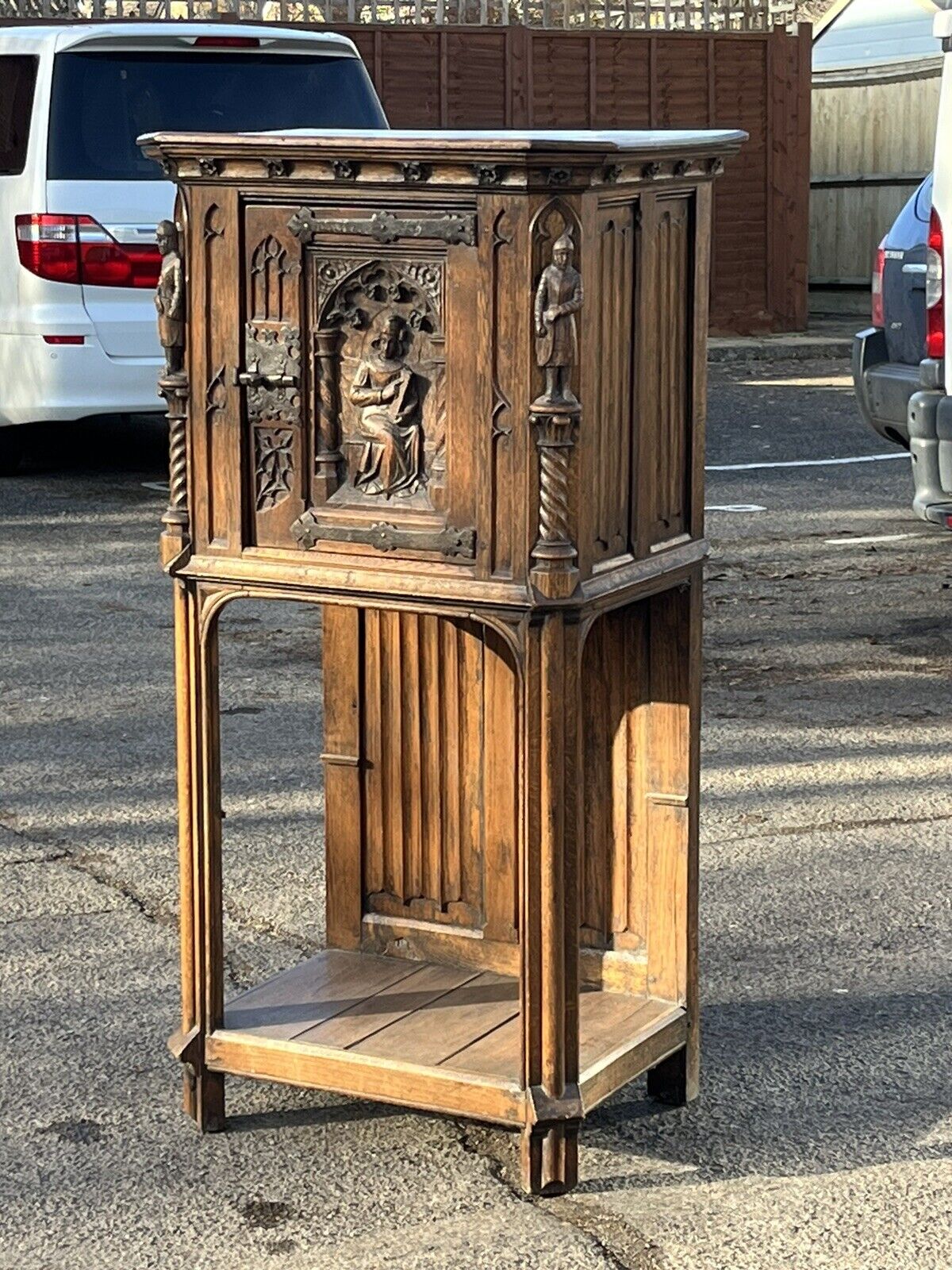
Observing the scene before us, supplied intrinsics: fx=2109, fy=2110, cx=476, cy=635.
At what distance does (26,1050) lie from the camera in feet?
13.1

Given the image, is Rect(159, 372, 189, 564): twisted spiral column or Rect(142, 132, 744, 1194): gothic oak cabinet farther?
Rect(159, 372, 189, 564): twisted spiral column

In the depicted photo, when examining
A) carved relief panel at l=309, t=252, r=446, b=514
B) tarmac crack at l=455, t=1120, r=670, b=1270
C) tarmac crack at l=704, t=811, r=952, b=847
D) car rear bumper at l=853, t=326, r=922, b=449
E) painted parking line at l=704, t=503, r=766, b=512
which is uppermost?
carved relief panel at l=309, t=252, r=446, b=514

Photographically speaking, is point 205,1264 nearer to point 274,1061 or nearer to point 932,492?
point 274,1061

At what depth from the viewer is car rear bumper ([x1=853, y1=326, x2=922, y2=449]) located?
790cm

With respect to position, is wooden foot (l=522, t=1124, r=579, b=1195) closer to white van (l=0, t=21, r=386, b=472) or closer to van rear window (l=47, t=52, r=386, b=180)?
white van (l=0, t=21, r=386, b=472)

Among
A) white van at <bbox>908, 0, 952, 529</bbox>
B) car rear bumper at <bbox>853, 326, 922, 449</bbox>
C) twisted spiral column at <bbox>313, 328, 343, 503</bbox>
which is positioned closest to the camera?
twisted spiral column at <bbox>313, 328, 343, 503</bbox>

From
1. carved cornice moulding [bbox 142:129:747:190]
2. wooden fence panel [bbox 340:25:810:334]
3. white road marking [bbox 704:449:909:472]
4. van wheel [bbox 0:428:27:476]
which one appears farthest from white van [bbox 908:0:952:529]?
wooden fence panel [bbox 340:25:810:334]

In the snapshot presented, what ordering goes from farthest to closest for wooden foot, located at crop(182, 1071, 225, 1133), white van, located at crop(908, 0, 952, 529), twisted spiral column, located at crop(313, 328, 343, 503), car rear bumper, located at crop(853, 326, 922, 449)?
car rear bumper, located at crop(853, 326, 922, 449) < white van, located at crop(908, 0, 952, 529) < wooden foot, located at crop(182, 1071, 225, 1133) < twisted spiral column, located at crop(313, 328, 343, 503)

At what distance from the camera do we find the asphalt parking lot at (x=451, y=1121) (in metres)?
3.30

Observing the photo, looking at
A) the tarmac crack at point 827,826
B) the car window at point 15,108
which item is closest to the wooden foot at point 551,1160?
the tarmac crack at point 827,826

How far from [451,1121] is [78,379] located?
6507mm

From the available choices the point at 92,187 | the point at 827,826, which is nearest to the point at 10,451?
the point at 92,187

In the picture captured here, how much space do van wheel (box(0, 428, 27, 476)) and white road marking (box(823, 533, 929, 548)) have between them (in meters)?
4.07

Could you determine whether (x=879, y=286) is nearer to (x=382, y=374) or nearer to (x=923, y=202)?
(x=923, y=202)
